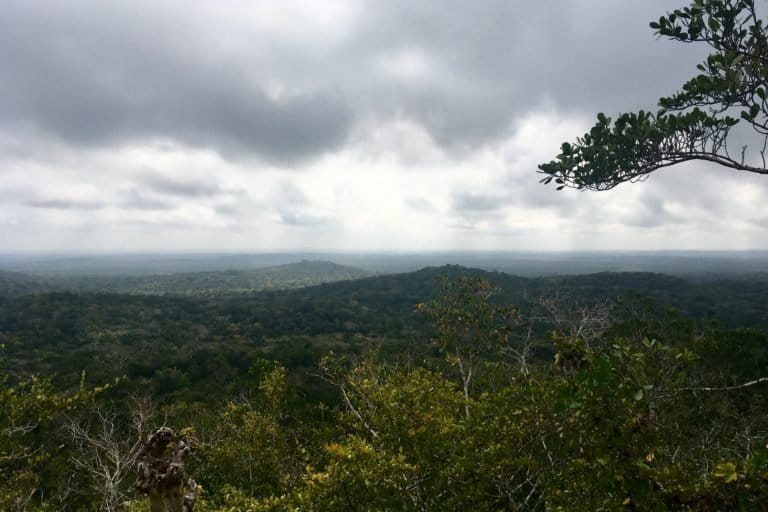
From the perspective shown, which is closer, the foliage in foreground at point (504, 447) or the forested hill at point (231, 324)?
the foliage in foreground at point (504, 447)

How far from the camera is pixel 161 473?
4.21 metres

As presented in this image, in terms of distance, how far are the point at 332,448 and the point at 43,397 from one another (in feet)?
28.3

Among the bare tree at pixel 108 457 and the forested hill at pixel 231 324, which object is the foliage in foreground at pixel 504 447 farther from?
the forested hill at pixel 231 324

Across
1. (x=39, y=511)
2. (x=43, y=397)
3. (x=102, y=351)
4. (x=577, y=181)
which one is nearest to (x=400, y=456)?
(x=577, y=181)

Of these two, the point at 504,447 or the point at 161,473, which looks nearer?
the point at 161,473

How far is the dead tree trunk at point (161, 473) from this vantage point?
13.7ft

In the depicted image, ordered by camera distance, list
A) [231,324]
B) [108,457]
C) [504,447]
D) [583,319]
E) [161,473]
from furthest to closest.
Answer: [231,324] < [108,457] < [583,319] < [504,447] < [161,473]

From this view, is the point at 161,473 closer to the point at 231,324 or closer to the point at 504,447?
the point at 504,447

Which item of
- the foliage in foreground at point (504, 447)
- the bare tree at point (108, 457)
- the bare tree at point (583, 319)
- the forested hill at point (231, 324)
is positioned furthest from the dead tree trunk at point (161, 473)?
the forested hill at point (231, 324)

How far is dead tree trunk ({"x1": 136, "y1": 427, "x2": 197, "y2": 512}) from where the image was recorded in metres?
4.16

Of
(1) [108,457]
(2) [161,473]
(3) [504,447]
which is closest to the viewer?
(2) [161,473]

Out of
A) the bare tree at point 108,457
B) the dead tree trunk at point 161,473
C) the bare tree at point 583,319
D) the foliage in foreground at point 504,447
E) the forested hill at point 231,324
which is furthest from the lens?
the forested hill at point 231,324

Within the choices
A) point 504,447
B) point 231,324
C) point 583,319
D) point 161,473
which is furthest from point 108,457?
point 231,324

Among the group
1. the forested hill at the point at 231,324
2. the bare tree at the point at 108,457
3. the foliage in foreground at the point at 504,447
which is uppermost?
the foliage in foreground at the point at 504,447
